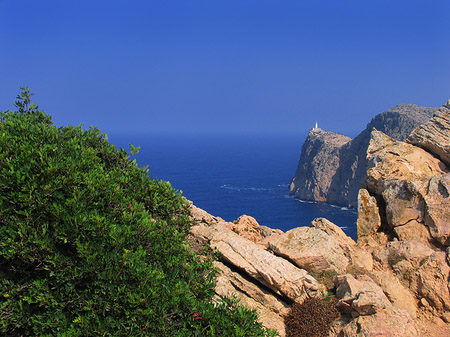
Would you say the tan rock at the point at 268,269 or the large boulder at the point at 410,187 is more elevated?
the large boulder at the point at 410,187

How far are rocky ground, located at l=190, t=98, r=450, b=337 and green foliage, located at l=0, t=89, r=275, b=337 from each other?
326 cm

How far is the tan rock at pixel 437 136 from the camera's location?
61.8 feet

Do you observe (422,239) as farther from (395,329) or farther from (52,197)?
(52,197)

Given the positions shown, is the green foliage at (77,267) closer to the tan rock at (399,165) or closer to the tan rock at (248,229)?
the tan rock at (248,229)

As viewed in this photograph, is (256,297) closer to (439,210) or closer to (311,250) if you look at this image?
(311,250)

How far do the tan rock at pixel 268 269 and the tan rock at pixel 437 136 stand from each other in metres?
10.4

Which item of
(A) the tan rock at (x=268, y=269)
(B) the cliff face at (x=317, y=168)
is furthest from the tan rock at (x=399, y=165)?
(B) the cliff face at (x=317, y=168)

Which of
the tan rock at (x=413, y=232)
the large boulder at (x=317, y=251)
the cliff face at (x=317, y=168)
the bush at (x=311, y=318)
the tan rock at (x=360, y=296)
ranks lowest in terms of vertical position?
the bush at (x=311, y=318)

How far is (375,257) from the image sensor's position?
52.6 feet

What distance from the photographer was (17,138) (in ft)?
34.0

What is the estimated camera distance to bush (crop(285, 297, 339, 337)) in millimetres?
12305

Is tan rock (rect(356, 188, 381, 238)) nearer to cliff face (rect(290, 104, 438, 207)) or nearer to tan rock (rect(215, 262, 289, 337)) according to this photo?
tan rock (rect(215, 262, 289, 337))

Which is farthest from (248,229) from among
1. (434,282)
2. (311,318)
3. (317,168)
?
(317,168)

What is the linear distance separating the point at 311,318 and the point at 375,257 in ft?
16.8
